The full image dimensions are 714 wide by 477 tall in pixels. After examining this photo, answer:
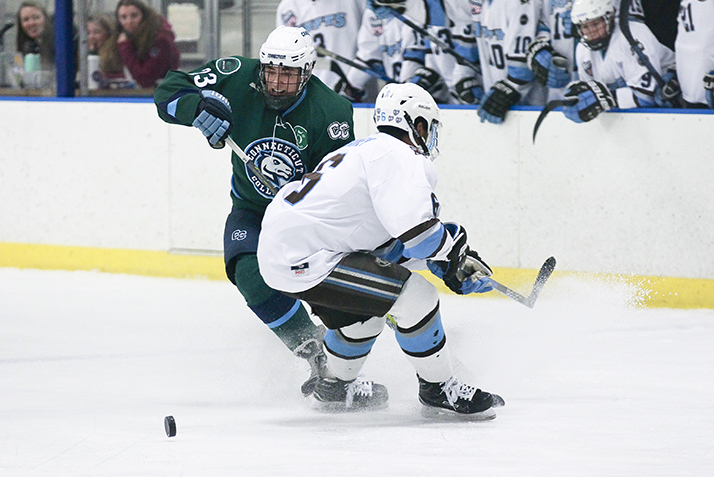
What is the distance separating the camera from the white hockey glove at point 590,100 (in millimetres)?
4332

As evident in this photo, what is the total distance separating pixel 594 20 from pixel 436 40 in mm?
827

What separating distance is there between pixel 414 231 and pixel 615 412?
29.5 inches

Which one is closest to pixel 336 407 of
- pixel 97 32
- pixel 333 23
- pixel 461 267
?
pixel 461 267

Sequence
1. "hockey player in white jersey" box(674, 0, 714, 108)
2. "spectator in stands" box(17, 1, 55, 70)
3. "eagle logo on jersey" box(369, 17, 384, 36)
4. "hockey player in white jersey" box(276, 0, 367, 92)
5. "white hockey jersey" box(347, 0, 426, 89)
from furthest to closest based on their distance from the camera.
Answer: "spectator in stands" box(17, 1, 55, 70), "hockey player in white jersey" box(276, 0, 367, 92), "eagle logo on jersey" box(369, 17, 384, 36), "white hockey jersey" box(347, 0, 426, 89), "hockey player in white jersey" box(674, 0, 714, 108)

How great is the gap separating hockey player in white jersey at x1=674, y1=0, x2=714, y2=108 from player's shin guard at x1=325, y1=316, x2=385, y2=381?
2079mm

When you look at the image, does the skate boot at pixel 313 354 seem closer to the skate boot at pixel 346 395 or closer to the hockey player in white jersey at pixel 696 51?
the skate boot at pixel 346 395

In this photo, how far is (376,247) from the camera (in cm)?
271

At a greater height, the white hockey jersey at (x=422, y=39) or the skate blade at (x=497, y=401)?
the white hockey jersey at (x=422, y=39)

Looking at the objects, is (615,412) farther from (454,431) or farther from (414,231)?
(414,231)

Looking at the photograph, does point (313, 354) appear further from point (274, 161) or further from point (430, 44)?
point (430, 44)

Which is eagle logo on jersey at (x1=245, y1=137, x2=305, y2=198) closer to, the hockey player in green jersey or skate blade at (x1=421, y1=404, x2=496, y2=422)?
the hockey player in green jersey

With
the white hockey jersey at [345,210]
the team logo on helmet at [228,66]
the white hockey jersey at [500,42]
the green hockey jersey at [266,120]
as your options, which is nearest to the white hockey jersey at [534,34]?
the white hockey jersey at [500,42]

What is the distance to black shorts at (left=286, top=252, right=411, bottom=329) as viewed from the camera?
102 inches

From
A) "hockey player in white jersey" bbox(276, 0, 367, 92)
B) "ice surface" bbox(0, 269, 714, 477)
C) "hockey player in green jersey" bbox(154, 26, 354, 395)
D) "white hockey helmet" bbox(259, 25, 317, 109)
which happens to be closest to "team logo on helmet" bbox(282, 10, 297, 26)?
"hockey player in white jersey" bbox(276, 0, 367, 92)
